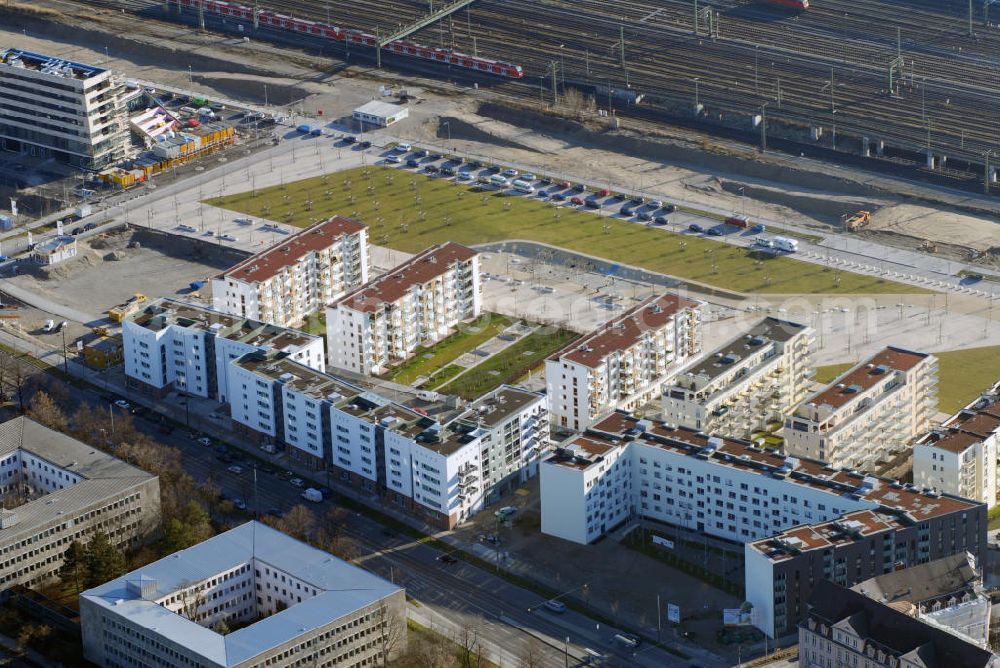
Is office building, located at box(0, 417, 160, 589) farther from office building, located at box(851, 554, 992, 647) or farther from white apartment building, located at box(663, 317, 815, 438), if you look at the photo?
office building, located at box(851, 554, 992, 647)

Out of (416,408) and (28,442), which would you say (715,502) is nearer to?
(416,408)

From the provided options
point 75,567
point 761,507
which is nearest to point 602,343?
point 761,507

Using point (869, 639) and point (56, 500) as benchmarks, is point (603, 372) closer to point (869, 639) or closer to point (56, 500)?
point (56, 500)

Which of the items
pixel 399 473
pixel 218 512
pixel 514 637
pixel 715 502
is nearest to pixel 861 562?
pixel 715 502

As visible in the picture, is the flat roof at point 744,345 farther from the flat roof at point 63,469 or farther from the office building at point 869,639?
the flat roof at point 63,469

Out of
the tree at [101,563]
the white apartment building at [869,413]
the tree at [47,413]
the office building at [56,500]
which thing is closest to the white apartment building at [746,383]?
the white apartment building at [869,413]

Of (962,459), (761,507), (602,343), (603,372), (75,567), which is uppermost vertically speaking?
(602,343)
